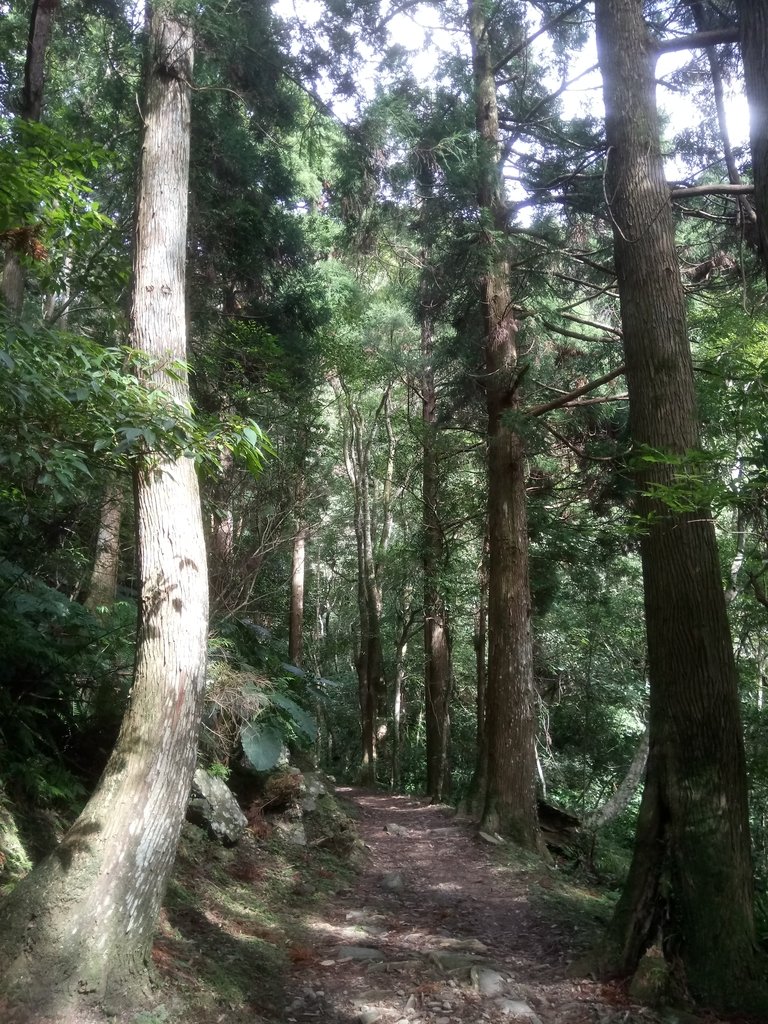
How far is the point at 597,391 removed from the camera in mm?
11930

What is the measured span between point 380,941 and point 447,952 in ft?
2.18

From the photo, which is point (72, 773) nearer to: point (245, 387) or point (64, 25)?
point (245, 387)

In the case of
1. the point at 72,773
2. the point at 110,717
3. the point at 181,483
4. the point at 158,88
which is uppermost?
the point at 158,88

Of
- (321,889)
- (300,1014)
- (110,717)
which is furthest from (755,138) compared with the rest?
(321,889)

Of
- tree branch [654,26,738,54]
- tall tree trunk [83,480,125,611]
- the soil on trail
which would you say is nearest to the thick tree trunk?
tall tree trunk [83,480,125,611]

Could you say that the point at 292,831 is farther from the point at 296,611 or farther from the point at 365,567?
the point at 365,567

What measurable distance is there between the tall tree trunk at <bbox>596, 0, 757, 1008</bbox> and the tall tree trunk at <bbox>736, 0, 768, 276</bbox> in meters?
1.30

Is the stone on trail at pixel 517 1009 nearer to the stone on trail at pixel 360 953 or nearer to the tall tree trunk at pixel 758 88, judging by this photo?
the stone on trail at pixel 360 953

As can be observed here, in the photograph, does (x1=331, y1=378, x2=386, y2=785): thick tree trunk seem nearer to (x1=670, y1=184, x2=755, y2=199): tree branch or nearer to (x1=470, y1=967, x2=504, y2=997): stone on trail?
(x1=670, y1=184, x2=755, y2=199): tree branch

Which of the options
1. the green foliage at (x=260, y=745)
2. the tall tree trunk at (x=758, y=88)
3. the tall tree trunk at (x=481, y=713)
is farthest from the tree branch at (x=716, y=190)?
the tall tree trunk at (x=481, y=713)

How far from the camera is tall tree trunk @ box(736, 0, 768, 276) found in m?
3.30

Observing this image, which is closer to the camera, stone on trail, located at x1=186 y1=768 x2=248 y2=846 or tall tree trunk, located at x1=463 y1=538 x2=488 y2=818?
stone on trail, located at x1=186 y1=768 x2=248 y2=846

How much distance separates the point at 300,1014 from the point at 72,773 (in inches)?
98.5

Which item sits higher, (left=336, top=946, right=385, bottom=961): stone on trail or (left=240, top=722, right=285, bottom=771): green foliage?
(left=240, top=722, right=285, bottom=771): green foliage
